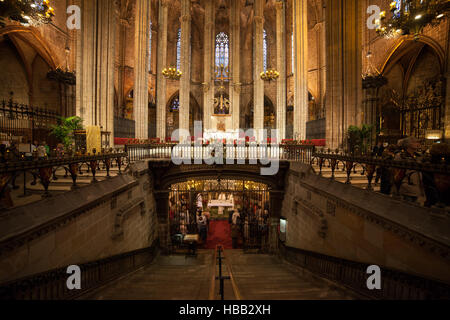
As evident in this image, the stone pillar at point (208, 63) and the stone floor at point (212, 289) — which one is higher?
the stone pillar at point (208, 63)

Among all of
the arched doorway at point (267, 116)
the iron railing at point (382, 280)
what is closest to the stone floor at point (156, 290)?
the iron railing at point (382, 280)

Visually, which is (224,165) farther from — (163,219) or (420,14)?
(420,14)

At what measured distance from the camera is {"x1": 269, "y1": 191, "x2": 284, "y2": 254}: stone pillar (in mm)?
11219

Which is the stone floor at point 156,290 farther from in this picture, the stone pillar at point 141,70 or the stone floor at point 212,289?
the stone pillar at point 141,70

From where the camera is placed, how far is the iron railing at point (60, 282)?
2.56 metres

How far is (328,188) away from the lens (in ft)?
19.1

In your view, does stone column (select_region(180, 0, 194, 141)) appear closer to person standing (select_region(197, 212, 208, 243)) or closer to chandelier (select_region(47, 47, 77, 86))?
chandelier (select_region(47, 47, 77, 86))

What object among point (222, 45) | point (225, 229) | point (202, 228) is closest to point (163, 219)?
point (202, 228)

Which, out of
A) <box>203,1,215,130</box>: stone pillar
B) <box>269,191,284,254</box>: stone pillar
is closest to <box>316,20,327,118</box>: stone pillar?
<box>203,1,215,130</box>: stone pillar

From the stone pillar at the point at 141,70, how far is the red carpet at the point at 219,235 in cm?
811

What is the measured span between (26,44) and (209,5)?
48.7 feet
